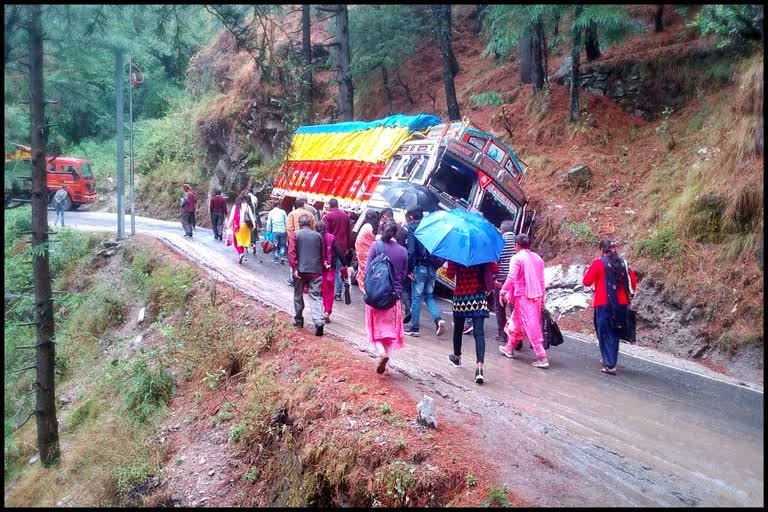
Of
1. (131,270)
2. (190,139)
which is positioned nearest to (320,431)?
(131,270)

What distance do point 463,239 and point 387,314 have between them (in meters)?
1.36

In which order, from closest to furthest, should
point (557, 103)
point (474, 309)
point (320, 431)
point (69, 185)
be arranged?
1. point (320, 431)
2. point (474, 309)
3. point (557, 103)
4. point (69, 185)

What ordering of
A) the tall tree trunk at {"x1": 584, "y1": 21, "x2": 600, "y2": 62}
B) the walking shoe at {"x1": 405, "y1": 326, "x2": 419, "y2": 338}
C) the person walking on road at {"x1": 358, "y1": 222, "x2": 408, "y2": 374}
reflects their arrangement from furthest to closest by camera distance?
the tall tree trunk at {"x1": 584, "y1": 21, "x2": 600, "y2": 62}
the walking shoe at {"x1": 405, "y1": 326, "x2": 419, "y2": 338}
the person walking on road at {"x1": 358, "y1": 222, "x2": 408, "y2": 374}

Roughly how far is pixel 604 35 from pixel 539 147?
331 cm

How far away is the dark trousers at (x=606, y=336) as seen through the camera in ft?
27.0

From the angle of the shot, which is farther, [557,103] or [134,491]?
[557,103]

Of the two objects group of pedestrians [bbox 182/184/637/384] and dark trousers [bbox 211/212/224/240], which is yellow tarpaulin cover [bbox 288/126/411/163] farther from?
group of pedestrians [bbox 182/184/637/384]

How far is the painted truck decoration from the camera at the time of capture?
43.2 ft

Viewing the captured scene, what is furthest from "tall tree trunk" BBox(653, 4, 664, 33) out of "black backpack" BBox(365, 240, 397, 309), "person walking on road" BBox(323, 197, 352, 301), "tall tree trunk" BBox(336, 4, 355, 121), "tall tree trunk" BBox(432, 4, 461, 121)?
"black backpack" BBox(365, 240, 397, 309)

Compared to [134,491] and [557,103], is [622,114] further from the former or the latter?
[134,491]

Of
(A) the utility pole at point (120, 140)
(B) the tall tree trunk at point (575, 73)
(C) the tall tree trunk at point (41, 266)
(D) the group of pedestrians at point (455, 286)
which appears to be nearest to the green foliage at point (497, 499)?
(D) the group of pedestrians at point (455, 286)

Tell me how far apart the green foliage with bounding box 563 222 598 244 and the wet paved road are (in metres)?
3.24

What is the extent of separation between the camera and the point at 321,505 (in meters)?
6.02

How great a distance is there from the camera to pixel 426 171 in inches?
517
